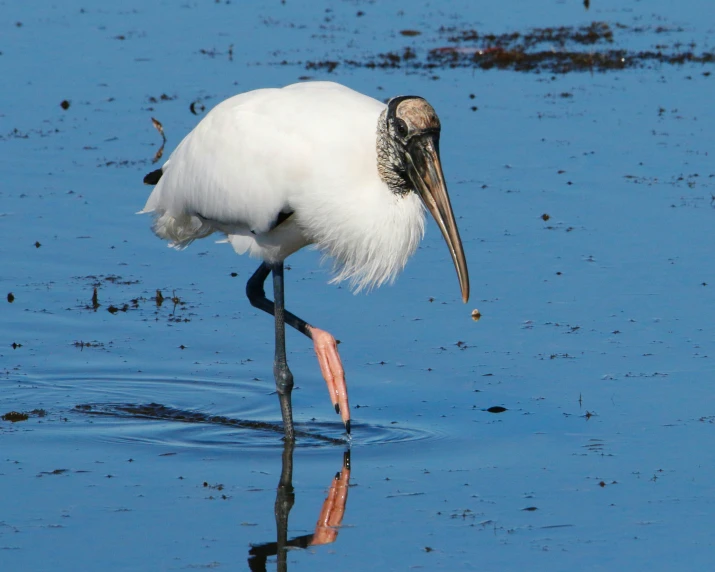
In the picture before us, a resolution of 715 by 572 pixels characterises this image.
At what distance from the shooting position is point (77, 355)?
772 cm

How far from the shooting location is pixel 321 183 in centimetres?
633

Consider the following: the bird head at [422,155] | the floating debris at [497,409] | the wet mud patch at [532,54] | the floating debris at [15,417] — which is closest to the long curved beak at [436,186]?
the bird head at [422,155]

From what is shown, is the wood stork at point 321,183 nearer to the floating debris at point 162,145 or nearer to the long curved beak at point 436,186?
the long curved beak at point 436,186

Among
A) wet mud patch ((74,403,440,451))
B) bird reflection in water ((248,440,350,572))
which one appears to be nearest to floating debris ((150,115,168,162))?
wet mud patch ((74,403,440,451))

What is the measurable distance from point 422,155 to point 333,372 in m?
1.20

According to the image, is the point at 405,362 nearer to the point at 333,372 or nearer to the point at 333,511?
the point at 333,372

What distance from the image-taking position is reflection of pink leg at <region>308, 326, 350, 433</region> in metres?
A: 6.66

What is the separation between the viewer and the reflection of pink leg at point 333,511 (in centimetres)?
550

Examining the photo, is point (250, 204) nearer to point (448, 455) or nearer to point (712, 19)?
point (448, 455)

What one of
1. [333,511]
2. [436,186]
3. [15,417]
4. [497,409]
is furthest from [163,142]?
[333,511]

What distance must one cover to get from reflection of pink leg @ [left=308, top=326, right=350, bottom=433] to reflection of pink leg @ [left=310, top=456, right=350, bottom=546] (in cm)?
43

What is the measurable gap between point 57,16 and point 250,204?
12.1m

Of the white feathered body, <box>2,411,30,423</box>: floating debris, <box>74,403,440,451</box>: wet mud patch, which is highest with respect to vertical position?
the white feathered body

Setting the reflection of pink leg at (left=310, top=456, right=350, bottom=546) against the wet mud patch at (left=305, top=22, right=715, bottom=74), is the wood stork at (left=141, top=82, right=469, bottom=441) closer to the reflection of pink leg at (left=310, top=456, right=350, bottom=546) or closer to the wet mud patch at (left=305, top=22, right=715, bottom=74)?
the reflection of pink leg at (left=310, top=456, right=350, bottom=546)
